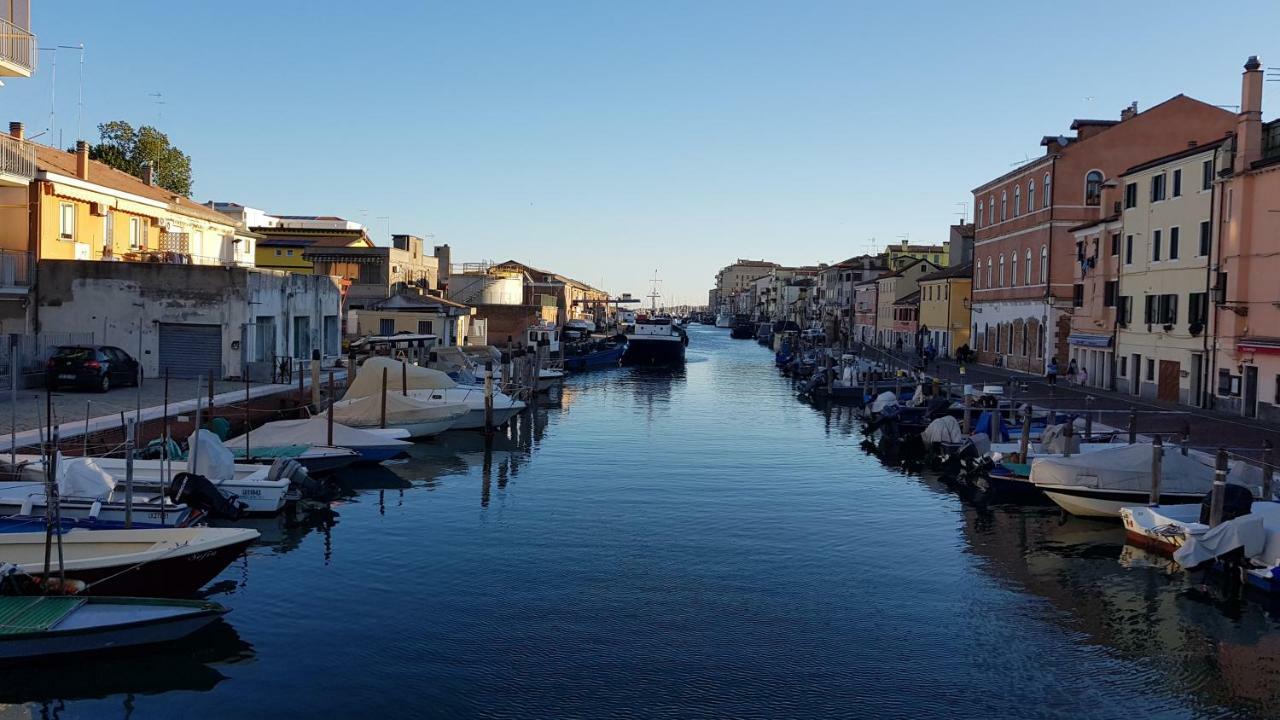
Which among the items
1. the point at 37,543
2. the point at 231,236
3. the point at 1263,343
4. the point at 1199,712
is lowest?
the point at 1199,712

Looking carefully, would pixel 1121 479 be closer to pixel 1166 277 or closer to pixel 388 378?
pixel 1166 277

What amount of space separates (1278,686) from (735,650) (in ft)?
22.6

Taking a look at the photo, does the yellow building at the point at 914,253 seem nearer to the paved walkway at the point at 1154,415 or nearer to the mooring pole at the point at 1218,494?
the paved walkway at the point at 1154,415

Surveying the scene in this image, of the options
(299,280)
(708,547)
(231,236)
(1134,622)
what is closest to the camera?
(1134,622)

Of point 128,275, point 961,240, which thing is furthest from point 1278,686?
point 961,240

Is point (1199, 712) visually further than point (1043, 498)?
No

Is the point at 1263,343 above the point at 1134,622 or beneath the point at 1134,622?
above

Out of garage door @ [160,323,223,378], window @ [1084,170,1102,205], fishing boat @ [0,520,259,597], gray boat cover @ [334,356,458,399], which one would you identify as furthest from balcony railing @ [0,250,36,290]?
window @ [1084,170,1102,205]

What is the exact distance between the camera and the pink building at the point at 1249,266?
32.2 meters

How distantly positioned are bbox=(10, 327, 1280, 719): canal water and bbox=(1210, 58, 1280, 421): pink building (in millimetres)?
13073

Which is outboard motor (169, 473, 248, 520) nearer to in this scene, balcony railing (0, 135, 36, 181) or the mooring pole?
balcony railing (0, 135, 36, 181)

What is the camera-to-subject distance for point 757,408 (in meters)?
50.5

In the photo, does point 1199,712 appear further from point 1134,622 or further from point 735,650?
point 735,650

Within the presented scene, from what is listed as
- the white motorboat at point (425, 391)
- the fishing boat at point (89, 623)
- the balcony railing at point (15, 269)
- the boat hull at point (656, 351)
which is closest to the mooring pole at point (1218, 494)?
the fishing boat at point (89, 623)
